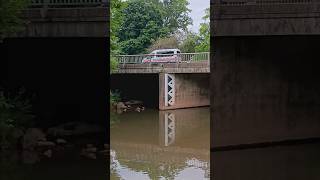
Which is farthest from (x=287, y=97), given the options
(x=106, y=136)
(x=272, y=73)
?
(x=106, y=136)

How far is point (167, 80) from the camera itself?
2734cm

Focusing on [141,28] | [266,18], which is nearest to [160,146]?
[266,18]

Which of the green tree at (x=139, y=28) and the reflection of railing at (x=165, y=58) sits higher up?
the green tree at (x=139, y=28)

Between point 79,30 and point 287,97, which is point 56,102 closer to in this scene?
point 79,30

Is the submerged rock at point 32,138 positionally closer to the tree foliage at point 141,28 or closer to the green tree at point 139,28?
the tree foliage at point 141,28

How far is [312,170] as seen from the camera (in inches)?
481

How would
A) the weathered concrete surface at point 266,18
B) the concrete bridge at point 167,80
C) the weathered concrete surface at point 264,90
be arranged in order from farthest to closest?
the concrete bridge at point 167,80, the weathered concrete surface at point 264,90, the weathered concrete surface at point 266,18

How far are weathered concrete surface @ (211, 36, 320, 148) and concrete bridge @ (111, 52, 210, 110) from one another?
425 inches

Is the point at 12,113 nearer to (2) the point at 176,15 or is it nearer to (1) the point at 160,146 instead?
(1) the point at 160,146

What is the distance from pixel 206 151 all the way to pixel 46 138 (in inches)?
208

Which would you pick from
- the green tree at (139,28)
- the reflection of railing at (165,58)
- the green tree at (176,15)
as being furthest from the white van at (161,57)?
the green tree at (176,15)

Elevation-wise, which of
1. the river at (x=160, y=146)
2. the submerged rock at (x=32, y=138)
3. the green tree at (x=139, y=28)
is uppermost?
the green tree at (x=139, y=28)

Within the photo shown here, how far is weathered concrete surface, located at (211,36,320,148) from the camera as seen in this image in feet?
46.6

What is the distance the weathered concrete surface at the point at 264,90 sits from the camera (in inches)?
559
